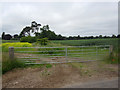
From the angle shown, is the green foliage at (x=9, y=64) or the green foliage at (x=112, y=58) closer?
the green foliage at (x=9, y=64)

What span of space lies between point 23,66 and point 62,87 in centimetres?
227

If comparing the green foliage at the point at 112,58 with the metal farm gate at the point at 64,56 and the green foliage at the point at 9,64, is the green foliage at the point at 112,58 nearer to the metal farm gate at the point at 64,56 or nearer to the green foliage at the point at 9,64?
the metal farm gate at the point at 64,56

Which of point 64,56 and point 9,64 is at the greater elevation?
point 64,56

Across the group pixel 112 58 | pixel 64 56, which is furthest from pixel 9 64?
pixel 112 58

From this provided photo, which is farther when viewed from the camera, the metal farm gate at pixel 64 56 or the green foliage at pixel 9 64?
the metal farm gate at pixel 64 56

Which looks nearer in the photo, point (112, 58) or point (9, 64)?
point (9, 64)

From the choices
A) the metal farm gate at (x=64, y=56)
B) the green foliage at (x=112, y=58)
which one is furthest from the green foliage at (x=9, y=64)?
the green foliage at (x=112, y=58)

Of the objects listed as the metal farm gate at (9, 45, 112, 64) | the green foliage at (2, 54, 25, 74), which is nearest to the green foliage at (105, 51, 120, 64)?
the metal farm gate at (9, 45, 112, 64)

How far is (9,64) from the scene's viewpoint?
3.21m

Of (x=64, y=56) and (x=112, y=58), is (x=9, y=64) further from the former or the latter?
(x=112, y=58)

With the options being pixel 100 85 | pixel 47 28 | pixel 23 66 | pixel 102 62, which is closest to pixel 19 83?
pixel 23 66

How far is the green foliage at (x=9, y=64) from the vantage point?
10.0 ft

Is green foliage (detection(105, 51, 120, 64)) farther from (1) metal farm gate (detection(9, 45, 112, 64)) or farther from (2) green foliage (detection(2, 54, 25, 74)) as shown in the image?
(2) green foliage (detection(2, 54, 25, 74))

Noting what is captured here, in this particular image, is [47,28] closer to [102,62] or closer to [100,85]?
[102,62]
